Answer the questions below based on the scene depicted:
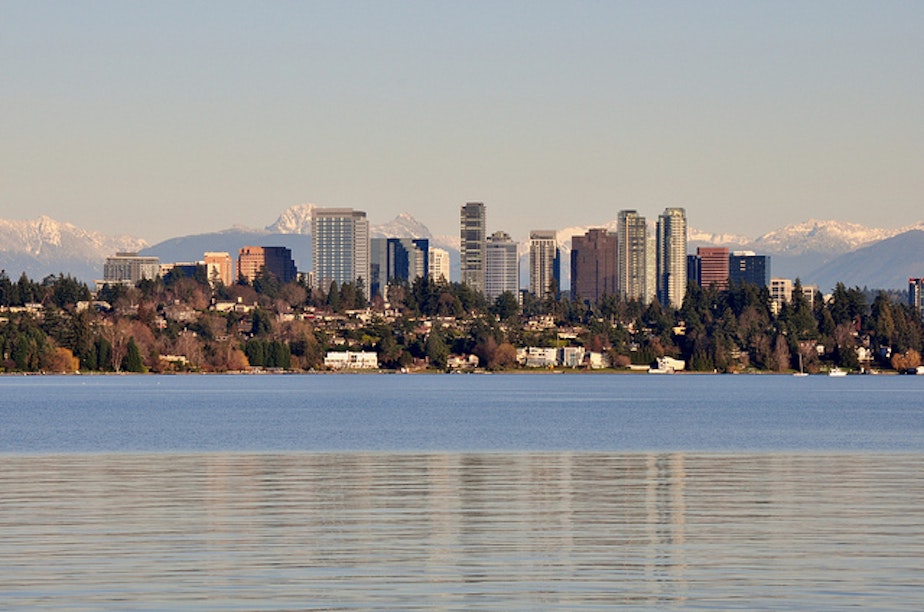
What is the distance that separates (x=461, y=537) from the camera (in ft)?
124

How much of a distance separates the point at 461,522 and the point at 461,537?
3314mm

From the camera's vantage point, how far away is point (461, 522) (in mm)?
41062

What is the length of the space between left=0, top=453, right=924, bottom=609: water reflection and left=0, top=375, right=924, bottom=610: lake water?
9 centimetres

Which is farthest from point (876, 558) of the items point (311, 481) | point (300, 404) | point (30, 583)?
point (300, 404)

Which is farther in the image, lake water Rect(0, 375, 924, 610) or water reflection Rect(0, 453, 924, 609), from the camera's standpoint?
lake water Rect(0, 375, 924, 610)

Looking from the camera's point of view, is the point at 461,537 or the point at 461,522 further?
the point at 461,522

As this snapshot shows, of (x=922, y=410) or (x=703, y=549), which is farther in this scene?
(x=922, y=410)

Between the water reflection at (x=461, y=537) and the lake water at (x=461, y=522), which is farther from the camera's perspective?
the lake water at (x=461, y=522)

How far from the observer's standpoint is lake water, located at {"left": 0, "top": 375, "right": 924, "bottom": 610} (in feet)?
97.5

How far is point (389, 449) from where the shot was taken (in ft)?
253

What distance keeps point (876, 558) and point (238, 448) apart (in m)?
49.1

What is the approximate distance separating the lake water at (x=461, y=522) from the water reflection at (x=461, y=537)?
89 mm

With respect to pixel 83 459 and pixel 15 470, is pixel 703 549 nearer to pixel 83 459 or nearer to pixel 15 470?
pixel 15 470

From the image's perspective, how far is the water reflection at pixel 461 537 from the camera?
2947 cm
